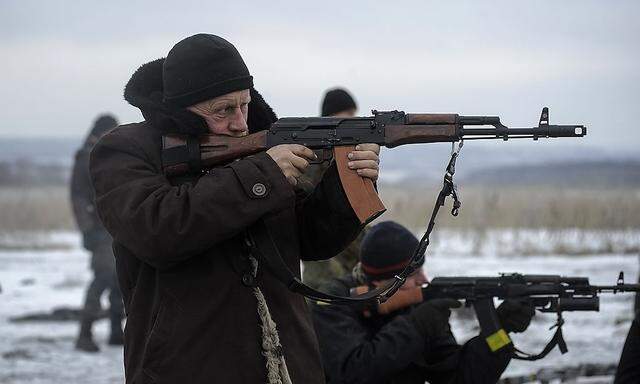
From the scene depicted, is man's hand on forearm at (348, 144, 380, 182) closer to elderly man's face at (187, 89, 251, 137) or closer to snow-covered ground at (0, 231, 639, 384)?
elderly man's face at (187, 89, 251, 137)

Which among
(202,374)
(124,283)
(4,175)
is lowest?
(4,175)

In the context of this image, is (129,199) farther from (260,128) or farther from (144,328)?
(260,128)

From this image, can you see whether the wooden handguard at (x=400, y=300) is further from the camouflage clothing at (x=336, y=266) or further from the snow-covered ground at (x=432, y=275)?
the snow-covered ground at (x=432, y=275)

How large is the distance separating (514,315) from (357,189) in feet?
5.66

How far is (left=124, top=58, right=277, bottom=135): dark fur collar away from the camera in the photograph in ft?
9.78

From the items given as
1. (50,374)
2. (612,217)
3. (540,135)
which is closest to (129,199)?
(540,135)

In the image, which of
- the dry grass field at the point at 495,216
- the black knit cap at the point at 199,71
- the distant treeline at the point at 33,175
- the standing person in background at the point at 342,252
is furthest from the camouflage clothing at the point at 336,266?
the distant treeline at the point at 33,175

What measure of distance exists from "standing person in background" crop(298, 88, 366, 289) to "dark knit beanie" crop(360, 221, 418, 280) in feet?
3.62

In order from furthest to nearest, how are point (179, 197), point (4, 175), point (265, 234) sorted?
point (4, 175) < point (265, 234) < point (179, 197)

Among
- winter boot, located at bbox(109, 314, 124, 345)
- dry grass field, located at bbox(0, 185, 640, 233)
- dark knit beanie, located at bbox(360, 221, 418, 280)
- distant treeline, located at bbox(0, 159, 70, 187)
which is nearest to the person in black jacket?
dark knit beanie, located at bbox(360, 221, 418, 280)

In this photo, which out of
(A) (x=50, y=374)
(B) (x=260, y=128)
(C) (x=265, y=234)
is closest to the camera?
(C) (x=265, y=234)

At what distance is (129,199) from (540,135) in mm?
1279

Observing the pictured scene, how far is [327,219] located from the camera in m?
3.13

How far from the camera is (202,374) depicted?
2.81 metres
